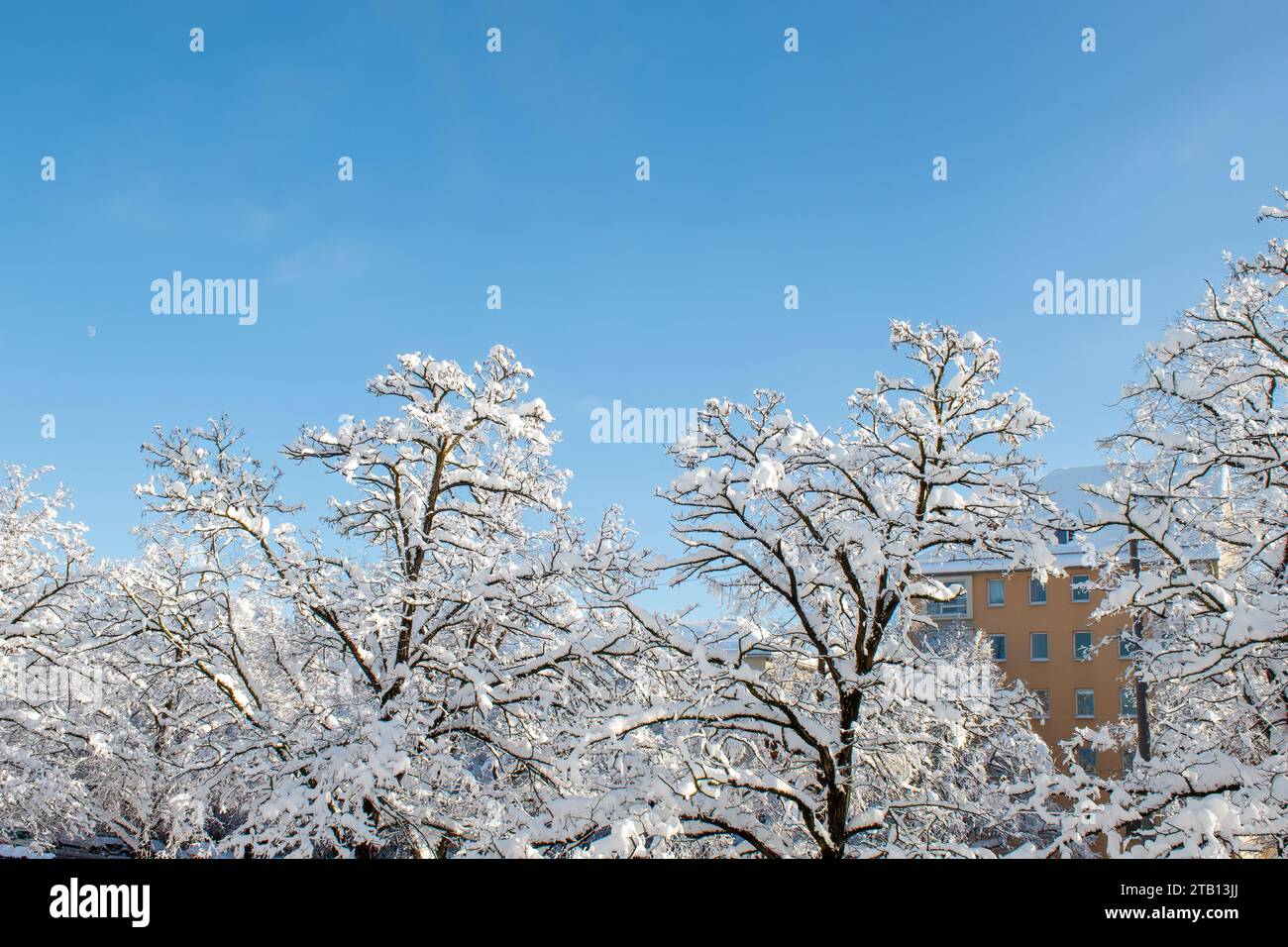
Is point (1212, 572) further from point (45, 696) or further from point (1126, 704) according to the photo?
Result: point (1126, 704)

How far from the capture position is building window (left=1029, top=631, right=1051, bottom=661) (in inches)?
1666

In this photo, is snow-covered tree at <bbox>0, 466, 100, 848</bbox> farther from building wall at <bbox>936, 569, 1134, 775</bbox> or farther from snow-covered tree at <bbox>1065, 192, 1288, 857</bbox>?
building wall at <bbox>936, 569, 1134, 775</bbox>

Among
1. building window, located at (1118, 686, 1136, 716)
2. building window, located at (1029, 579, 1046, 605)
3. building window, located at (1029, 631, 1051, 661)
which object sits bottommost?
building window, located at (1118, 686, 1136, 716)

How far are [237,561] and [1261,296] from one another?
12717 mm

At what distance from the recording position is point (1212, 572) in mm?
9727

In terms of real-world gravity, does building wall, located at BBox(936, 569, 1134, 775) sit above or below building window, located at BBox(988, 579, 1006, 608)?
below

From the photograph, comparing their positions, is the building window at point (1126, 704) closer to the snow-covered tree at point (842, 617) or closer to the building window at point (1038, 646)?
the building window at point (1038, 646)

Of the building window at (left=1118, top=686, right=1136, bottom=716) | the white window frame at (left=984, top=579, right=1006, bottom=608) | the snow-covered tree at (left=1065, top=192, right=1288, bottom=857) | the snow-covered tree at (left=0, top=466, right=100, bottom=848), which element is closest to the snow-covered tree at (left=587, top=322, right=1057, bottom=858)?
the snow-covered tree at (left=1065, top=192, right=1288, bottom=857)

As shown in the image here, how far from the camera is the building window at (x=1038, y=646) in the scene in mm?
42312

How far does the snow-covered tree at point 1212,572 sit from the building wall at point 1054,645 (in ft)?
103

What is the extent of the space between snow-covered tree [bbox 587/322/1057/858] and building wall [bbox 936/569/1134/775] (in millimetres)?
34843

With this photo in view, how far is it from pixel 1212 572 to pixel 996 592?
36.0 m
